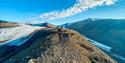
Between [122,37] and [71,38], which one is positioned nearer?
[71,38]

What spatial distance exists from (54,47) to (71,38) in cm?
1333

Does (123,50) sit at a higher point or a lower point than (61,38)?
lower

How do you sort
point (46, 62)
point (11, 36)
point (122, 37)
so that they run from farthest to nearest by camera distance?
point (122, 37), point (11, 36), point (46, 62)

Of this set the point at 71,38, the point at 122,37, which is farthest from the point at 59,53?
the point at 122,37

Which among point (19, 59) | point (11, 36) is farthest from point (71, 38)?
point (11, 36)

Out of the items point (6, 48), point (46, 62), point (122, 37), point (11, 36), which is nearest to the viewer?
point (46, 62)

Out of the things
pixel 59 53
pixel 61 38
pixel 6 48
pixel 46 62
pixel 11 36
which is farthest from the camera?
pixel 11 36

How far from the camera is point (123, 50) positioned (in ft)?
511

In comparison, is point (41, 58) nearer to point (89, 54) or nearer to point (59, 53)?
point (59, 53)

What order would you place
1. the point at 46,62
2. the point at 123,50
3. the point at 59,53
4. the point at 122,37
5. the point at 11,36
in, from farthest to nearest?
the point at 122,37
the point at 11,36
the point at 123,50
the point at 59,53
the point at 46,62

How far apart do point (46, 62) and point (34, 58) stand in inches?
208

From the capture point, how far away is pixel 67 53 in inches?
3322

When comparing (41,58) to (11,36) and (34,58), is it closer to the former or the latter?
(34,58)

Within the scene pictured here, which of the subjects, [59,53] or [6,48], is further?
[6,48]
